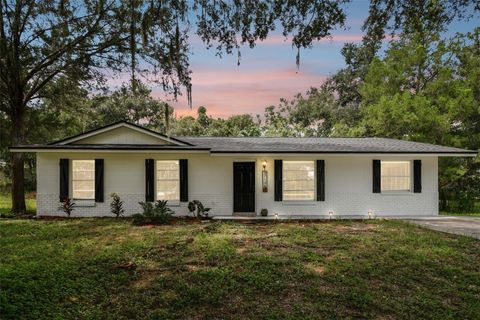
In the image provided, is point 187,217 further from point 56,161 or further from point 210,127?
point 210,127

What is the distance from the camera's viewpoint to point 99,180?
1291 cm

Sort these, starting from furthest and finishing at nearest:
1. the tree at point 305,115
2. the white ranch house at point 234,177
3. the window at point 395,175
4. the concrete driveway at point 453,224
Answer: the tree at point 305,115
the window at point 395,175
the white ranch house at point 234,177
the concrete driveway at point 453,224

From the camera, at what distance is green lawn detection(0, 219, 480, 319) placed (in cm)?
493

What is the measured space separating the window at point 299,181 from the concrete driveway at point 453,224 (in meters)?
3.88

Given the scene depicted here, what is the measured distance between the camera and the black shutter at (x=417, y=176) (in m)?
13.5

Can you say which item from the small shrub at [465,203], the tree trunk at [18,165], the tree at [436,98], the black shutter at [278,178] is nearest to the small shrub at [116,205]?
the tree trunk at [18,165]

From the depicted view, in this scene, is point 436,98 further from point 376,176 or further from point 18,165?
point 18,165

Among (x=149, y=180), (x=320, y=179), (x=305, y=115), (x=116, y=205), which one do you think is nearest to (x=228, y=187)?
(x=149, y=180)

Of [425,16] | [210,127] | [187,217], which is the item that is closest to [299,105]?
[210,127]

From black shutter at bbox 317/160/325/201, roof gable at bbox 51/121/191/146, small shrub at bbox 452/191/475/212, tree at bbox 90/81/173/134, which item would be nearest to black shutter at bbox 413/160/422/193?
black shutter at bbox 317/160/325/201

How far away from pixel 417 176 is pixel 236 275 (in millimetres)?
10437

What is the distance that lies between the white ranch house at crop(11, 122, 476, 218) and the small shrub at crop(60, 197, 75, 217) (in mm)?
211

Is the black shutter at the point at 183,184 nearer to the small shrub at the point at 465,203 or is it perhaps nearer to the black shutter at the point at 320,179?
the black shutter at the point at 320,179

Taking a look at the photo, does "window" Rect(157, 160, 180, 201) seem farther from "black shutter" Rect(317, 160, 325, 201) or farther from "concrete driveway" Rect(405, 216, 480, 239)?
"concrete driveway" Rect(405, 216, 480, 239)
